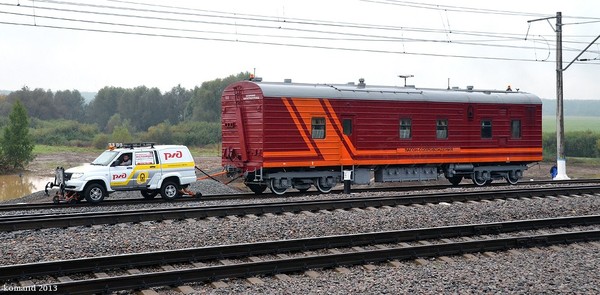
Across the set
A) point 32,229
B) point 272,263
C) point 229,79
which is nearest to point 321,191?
point 32,229

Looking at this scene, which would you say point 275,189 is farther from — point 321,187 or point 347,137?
point 347,137

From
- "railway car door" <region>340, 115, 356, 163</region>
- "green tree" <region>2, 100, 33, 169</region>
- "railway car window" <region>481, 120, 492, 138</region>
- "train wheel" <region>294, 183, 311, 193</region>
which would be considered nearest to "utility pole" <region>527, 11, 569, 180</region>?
"railway car window" <region>481, 120, 492, 138</region>

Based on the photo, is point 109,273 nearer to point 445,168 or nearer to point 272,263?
point 272,263

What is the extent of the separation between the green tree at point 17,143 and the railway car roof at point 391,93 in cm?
3208

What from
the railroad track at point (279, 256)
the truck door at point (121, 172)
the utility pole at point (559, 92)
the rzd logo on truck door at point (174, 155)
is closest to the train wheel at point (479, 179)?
the utility pole at point (559, 92)

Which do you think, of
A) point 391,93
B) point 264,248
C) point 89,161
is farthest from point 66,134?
point 264,248

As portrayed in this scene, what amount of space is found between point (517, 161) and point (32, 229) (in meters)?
19.1

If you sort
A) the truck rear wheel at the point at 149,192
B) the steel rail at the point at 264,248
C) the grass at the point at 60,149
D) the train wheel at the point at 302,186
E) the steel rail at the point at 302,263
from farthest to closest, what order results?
the grass at the point at 60,149 → the train wheel at the point at 302,186 → the truck rear wheel at the point at 149,192 → the steel rail at the point at 264,248 → the steel rail at the point at 302,263

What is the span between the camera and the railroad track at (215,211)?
1442 cm

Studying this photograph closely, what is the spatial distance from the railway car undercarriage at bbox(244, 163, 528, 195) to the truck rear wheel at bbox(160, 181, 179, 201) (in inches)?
107

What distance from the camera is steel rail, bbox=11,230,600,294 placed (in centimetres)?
959

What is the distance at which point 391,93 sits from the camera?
967 inches

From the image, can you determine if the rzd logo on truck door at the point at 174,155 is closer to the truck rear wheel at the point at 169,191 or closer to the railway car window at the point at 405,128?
the truck rear wheel at the point at 169,191

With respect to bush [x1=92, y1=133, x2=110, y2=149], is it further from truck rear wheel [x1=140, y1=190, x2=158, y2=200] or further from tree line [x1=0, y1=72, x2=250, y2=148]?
truck rear wheel [x1=140, y1=190, x2=158, y2=200]
